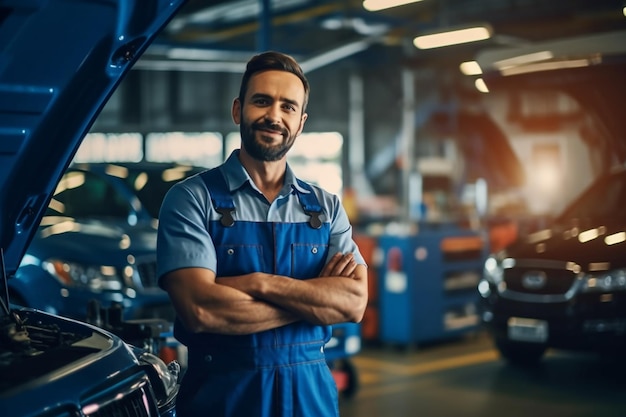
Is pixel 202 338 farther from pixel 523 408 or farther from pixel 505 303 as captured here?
pixel 505 303

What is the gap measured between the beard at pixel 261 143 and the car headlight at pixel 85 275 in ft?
12.0

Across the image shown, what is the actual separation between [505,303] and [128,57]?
5863 millimetres

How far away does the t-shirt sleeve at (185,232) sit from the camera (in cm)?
251

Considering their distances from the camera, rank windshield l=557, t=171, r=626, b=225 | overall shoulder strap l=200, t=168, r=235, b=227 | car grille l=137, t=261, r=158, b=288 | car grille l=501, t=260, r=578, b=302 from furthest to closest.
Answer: windshield l=557, t=171, r=626, b=225 → car grille l=501, t=260, r=578, b=302 → car grille l=137, t=261, r=158, b=288 → overall shoulder strap l=200, t=168, r=235, b=227

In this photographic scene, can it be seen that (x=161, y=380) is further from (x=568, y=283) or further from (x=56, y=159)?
(x=568, y=283)

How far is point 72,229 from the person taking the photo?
254 inches

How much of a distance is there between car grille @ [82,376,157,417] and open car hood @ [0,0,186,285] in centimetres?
51

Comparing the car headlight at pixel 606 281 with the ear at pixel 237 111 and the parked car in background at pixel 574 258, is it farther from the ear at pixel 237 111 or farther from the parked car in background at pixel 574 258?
the ear at pixel 237 111

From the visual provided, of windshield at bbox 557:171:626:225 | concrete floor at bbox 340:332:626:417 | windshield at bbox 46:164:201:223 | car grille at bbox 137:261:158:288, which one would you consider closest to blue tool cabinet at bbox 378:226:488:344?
concrete floor at bbox 340:332:626:417

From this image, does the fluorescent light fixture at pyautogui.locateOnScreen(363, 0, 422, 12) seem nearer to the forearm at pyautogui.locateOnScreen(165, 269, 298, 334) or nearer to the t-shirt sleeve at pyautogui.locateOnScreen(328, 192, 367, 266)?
the t-shirt sleeve at pyautogui.locateOnScreen(328, 192, 367, 266)

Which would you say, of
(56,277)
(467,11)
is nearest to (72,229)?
(56,277)

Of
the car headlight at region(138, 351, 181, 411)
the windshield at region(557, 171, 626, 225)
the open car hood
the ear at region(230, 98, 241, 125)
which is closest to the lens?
the open car hood

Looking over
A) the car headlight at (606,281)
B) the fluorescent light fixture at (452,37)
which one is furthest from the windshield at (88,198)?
the fluorescent light fixture at (452,37)

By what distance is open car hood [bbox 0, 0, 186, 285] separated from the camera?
7.92ft
